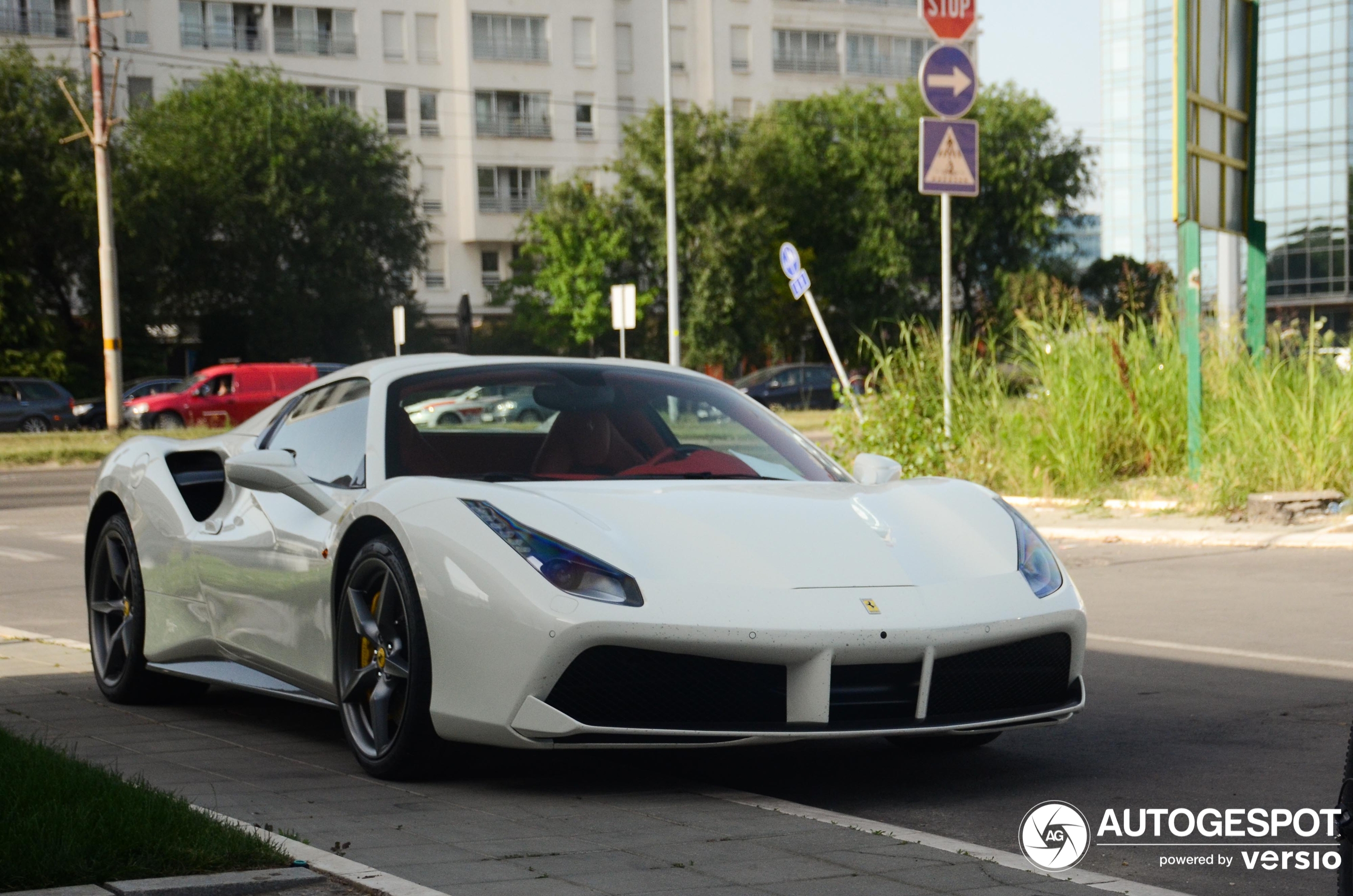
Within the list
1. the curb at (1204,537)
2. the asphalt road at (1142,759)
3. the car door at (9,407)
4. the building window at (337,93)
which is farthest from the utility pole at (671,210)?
the building window at (337,93)

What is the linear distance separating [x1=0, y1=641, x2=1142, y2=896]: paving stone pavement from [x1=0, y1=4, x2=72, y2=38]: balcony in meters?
65.5

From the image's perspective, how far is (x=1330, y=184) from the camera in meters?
82.8

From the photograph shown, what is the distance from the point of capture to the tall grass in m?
14.8

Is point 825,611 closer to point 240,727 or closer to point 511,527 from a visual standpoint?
point 511,527

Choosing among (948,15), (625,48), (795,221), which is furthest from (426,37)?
(948,15)

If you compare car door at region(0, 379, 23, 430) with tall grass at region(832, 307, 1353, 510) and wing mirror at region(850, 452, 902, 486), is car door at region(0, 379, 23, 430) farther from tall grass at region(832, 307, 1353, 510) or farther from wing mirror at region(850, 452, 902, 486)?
wing mirror at region(850, 452, 902, 486)

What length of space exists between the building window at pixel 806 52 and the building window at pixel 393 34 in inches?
695

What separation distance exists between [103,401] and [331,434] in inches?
1643

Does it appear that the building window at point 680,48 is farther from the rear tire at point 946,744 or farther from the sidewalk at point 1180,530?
the rear tire at point 946,744

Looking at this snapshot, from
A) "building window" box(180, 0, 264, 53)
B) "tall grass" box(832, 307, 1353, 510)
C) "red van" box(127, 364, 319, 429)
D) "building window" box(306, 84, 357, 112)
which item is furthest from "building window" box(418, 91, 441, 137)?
"tall grass" box(832, 307, 1353, 510)

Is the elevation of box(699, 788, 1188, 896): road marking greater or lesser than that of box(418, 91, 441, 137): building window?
lesser

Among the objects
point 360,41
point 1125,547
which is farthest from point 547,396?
point 360,41

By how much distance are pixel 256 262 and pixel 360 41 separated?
18715mm

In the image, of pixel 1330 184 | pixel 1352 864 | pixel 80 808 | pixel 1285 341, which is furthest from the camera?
pixel 1330 184
